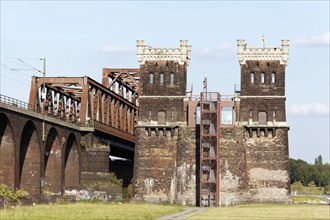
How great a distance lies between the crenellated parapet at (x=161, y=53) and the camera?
340 feet

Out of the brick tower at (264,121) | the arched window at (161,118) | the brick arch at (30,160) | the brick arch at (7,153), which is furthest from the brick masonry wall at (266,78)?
the brick arch at (7,153)

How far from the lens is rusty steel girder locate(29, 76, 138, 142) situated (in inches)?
3861

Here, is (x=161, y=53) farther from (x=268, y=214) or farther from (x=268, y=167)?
(x=268, y=214)

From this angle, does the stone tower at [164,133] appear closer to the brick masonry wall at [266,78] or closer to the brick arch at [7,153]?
the brick masonry wall at [266,78]

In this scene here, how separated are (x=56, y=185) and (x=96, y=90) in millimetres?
24308

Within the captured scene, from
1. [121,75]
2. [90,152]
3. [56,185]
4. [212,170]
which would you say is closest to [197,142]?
[212,170]

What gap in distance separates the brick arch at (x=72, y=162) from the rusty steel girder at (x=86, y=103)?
3.21 metres

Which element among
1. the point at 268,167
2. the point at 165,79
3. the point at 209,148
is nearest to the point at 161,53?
the point at 165,79

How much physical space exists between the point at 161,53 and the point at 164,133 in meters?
10.9

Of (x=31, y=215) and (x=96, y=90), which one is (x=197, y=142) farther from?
(x=31, y=215)

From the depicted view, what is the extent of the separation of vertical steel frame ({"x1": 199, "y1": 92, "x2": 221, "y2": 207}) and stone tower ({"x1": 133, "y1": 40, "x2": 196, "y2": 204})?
6.08 feet

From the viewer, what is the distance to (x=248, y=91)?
334ft

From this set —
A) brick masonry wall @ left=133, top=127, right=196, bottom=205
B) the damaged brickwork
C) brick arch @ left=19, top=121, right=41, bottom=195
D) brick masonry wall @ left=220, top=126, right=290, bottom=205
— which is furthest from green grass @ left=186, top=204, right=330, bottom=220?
brick masonry wall @ left=133, top=127, right=196, bottom=205

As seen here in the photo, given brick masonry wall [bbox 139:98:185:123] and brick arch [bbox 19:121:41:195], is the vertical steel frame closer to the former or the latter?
brick masonry wall [bbox 139:98:185:123]
